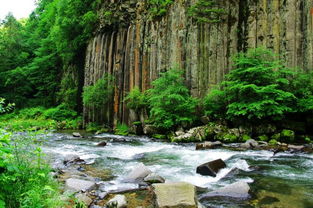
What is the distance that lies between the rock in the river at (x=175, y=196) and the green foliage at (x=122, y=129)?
17762 millimetres

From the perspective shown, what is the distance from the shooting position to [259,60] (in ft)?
56.7

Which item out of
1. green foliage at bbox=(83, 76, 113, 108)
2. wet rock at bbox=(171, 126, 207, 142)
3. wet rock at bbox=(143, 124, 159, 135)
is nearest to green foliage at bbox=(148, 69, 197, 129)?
wet rock at bbox=(143, 124, 159, 135)

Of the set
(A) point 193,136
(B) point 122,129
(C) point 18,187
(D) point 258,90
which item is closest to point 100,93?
(B) point 122,129

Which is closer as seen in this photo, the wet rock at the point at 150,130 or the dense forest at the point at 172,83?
the dense forest at the point at 172,83

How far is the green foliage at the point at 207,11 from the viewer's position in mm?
21328

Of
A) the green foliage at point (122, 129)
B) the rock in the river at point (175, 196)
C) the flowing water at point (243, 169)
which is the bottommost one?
the green foliage at point (122, 129)

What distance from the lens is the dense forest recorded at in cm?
1545

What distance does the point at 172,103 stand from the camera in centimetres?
1964

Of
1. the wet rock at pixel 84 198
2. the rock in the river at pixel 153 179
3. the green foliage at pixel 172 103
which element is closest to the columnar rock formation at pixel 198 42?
the green foliage at pixel 172 103

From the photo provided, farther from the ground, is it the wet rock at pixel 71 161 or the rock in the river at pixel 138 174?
the rock in the river at pixel 138 174

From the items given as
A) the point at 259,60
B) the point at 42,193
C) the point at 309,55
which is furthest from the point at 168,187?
the point at 309,55

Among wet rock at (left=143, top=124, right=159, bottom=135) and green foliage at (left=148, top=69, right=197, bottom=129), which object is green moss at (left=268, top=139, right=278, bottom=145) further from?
wet rock at (left=143, top=124, right=159, bottom=135)

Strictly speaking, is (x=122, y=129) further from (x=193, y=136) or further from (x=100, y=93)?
(x=193, y=136)

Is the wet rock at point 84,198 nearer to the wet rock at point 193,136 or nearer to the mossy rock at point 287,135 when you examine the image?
the wet rock at point 193,136
